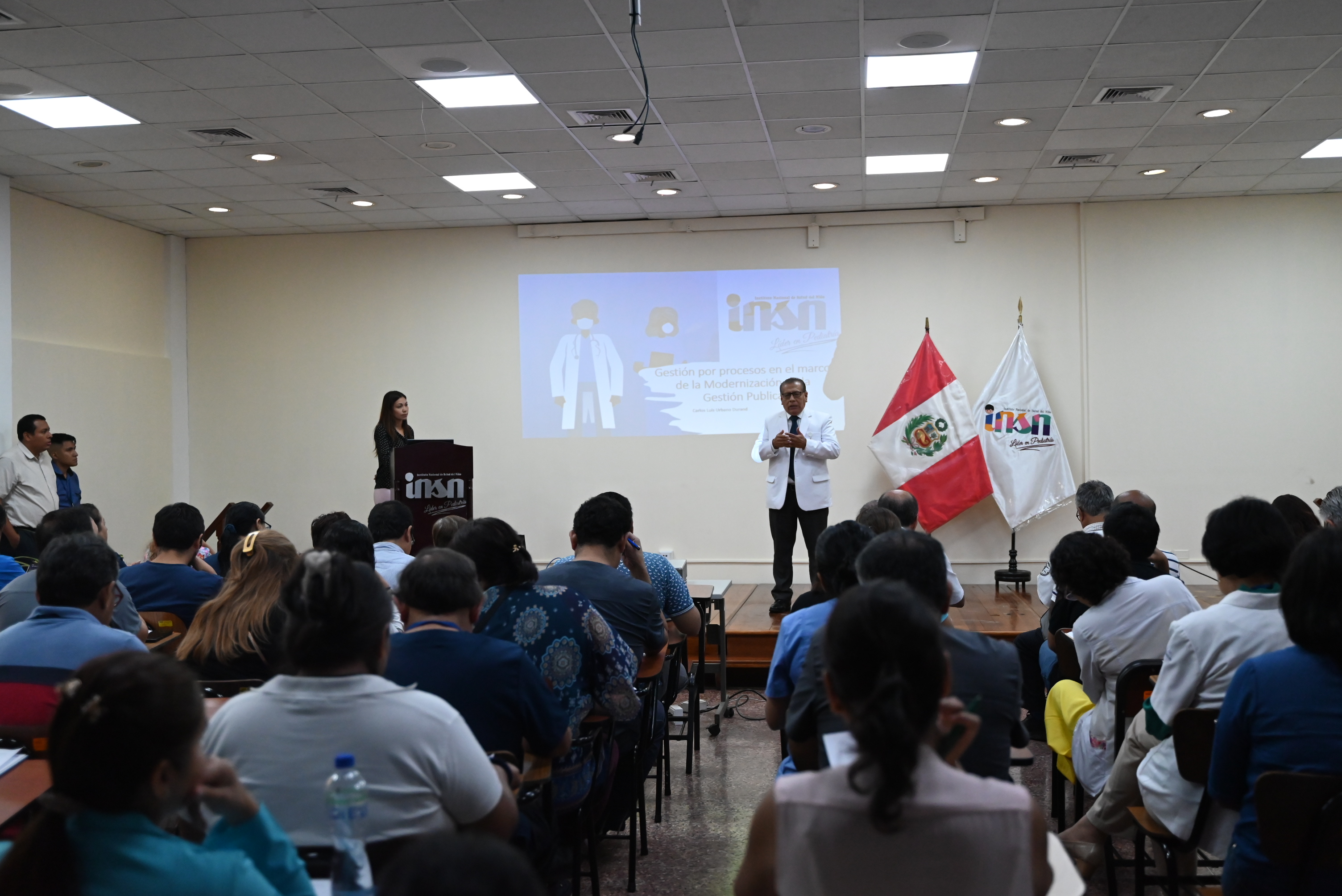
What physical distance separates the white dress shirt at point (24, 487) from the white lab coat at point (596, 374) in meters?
3.77

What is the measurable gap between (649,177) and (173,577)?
4.54 m

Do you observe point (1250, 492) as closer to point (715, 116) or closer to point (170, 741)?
point (715, 116)

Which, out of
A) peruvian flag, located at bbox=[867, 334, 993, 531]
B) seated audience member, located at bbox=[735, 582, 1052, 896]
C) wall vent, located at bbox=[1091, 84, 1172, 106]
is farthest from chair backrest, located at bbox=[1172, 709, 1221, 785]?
peruvian flag, located at bbox=[867, 334, 993, 531]

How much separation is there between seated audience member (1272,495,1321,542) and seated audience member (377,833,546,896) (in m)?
3.88

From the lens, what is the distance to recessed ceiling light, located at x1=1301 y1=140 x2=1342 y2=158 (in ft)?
21.8

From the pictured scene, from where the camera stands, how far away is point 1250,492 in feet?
26.0

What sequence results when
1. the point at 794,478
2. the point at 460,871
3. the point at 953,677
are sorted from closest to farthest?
the point at 460,871 → the point at 953,677 → the point at 794,478

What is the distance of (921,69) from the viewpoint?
5.27 metres

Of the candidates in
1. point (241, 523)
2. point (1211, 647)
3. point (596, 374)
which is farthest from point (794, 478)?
point (1211, 647)

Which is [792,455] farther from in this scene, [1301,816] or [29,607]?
[1301,816]

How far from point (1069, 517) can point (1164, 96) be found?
3573 millimetres

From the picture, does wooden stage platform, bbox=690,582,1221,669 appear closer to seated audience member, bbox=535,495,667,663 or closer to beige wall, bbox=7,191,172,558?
seated audience member, bbox=535,495,667,663

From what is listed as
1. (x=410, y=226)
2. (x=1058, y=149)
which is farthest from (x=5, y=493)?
(x=1058, y=149)

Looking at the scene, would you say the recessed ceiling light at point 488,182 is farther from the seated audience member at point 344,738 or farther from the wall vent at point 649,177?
the seated audience member at point 344,738
